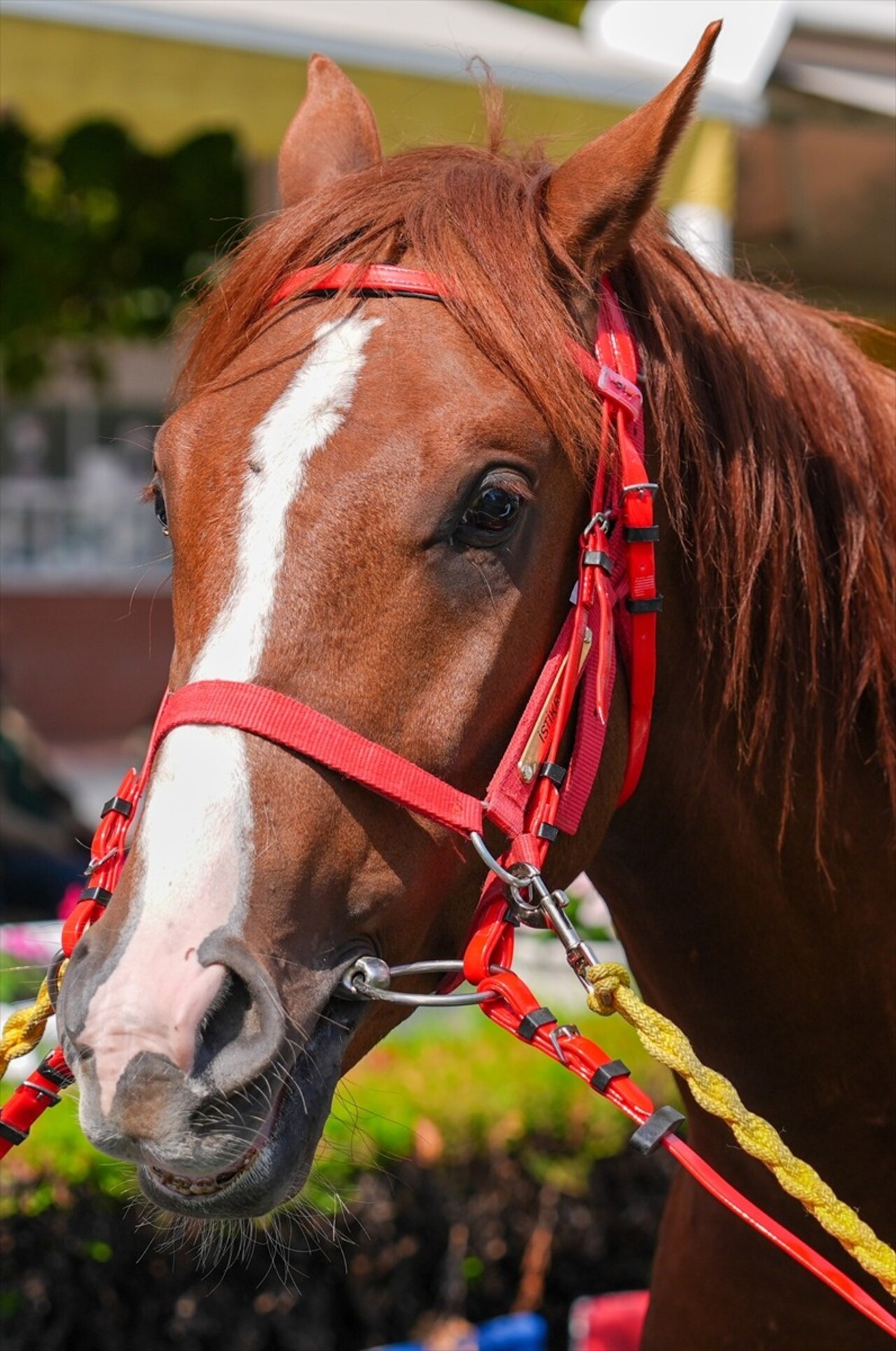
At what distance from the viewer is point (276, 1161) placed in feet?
4.44

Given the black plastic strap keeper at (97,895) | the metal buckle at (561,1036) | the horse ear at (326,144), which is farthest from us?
the horse ear at (326,144)

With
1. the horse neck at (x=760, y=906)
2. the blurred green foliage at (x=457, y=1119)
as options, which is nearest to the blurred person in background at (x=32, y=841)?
the blurred green foliage at (x=457, y=1119)

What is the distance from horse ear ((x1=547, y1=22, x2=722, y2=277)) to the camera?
1550mm

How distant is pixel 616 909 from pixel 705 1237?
519 millimetres

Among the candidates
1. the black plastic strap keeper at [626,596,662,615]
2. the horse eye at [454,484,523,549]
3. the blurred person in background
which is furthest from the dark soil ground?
the blurred person in background

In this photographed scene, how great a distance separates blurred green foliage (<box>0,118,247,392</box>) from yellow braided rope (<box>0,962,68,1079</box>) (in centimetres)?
390

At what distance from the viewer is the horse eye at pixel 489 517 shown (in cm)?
148

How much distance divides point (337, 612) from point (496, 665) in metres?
0.19

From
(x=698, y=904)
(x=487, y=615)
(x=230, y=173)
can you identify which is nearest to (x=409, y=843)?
(x=487, y=615)

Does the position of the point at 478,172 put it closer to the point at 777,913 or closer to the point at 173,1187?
the point at 777,913

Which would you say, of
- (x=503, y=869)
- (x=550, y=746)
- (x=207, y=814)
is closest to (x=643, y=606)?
(x=550, y=746)

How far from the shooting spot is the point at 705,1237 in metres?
2.00

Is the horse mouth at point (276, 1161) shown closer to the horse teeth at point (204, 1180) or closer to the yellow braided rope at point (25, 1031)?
the horse teeth at point (204, 1180)

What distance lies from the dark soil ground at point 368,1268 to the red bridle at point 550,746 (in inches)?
65.9
